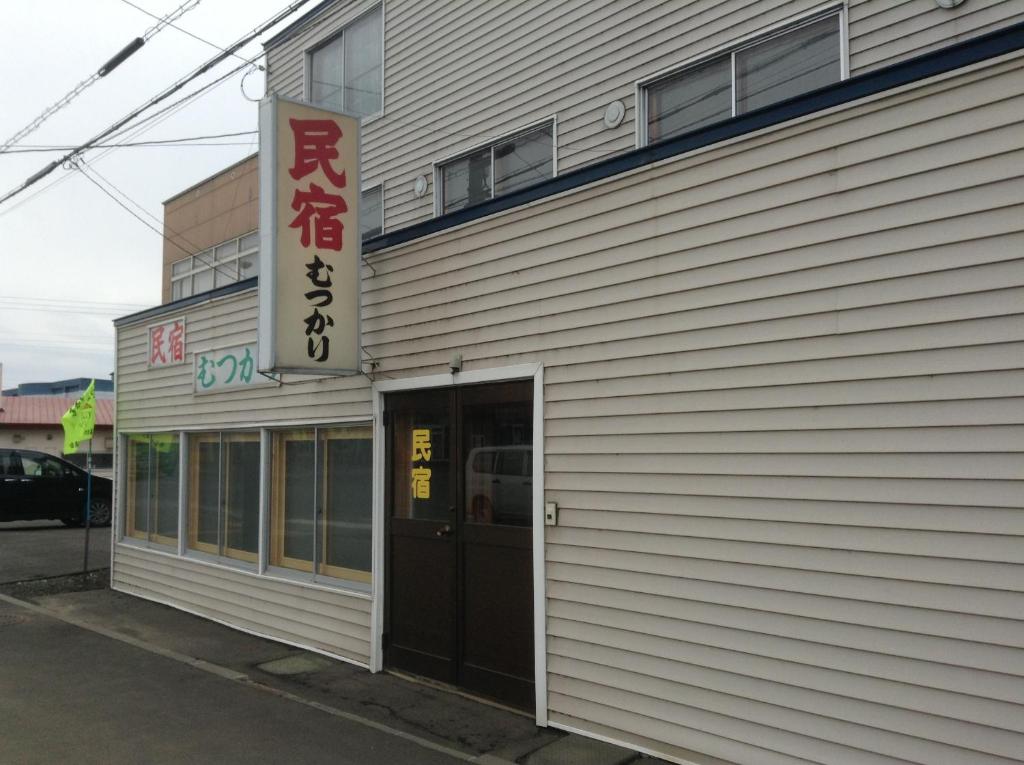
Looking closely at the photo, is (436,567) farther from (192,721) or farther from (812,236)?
(812,236)

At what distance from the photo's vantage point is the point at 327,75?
39.6ft

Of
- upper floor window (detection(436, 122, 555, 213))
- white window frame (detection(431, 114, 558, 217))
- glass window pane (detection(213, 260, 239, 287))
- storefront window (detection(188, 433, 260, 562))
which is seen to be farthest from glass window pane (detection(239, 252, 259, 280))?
upper floor window (detection(436, 122, 555, 213))

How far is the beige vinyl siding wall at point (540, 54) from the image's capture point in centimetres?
663

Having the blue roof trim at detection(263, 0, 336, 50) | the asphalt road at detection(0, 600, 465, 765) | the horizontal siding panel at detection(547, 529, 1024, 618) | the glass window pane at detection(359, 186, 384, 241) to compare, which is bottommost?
the asphalt road at detection(0, 600, 465, 765)

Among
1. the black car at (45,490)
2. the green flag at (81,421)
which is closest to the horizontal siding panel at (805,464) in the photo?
the green flag at (81,421)

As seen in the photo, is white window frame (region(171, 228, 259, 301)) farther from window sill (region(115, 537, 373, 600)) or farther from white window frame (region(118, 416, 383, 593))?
window sill (region(115, 537, 373, 600))

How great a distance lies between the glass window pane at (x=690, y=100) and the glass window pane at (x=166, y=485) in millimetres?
6880

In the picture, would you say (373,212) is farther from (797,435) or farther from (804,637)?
(804,637)

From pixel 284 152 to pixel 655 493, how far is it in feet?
13.6

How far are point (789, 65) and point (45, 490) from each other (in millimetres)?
17617

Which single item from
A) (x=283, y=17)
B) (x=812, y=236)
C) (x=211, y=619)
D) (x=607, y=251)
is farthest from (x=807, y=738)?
(x=283, y=17)

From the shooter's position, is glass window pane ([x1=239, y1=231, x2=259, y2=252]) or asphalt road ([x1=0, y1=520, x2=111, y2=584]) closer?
asphalt road ([x1=0, y1=520, x2=111, y2=584])

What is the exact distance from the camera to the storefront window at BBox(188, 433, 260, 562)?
9.34 m

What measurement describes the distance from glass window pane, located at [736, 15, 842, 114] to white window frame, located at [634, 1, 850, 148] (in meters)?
0.04
